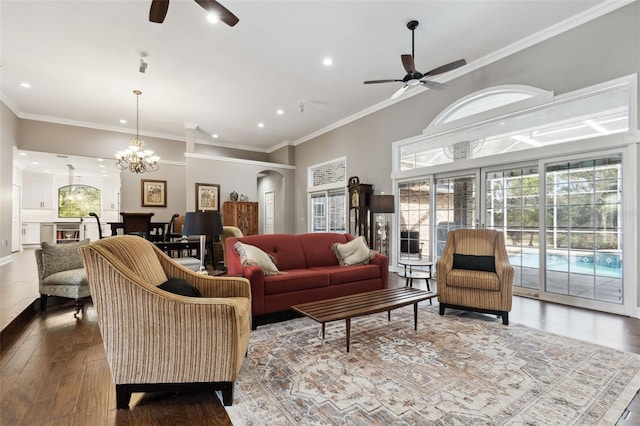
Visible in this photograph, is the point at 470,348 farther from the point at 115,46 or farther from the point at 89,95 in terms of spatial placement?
the point at 89,95

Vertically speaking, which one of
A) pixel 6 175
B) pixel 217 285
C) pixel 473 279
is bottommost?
pixel 473 279

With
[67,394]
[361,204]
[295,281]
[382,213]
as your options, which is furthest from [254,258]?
[361,204]

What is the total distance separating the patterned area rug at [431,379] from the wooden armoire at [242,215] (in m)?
5.76

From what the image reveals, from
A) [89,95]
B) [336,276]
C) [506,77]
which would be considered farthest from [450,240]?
[89,95]

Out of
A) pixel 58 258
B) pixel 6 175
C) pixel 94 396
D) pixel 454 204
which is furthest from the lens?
pixel 6 175

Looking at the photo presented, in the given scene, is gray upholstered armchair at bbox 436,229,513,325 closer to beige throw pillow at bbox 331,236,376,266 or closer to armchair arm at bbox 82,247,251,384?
beige throw pillow at bbox 331,236,376,266

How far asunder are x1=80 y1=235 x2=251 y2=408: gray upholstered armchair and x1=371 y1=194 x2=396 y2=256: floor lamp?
4115mm

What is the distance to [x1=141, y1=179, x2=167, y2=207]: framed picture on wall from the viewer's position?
8.39 metres

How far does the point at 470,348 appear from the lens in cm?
251

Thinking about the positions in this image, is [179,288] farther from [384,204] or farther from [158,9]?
[384,204]

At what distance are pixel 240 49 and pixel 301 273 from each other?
3.26 meters

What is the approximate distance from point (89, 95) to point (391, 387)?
7.11 m

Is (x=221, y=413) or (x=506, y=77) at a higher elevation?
(x=506, y=77)

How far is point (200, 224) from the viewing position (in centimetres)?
316
